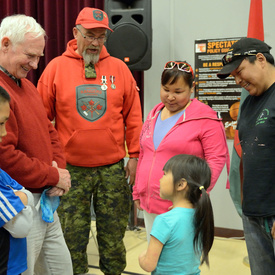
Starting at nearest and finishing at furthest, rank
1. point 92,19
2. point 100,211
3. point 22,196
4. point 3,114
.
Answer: point 3,114
point 22,196
point 92,19
point 100,211

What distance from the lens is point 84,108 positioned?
2422 millimetres

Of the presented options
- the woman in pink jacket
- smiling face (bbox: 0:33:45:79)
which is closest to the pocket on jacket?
the woman in pink jacket

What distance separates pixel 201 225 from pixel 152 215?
0.58 meters

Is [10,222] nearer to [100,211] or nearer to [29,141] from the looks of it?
[29,141]

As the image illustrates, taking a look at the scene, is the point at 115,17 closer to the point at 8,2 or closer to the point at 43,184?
the point at 8,2

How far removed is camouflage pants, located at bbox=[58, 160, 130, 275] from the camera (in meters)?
2.45

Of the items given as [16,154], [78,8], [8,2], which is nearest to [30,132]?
[16,154]

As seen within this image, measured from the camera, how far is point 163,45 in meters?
3.83

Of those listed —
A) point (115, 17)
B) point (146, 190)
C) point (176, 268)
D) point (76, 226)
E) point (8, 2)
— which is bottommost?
point (76, 226)

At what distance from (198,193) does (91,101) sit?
3.63 feet

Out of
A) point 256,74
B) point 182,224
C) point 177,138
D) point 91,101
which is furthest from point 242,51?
point 91,101

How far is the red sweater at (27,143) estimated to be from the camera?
1.62 m

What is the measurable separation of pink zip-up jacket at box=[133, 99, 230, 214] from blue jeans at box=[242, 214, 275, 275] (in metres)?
0.28

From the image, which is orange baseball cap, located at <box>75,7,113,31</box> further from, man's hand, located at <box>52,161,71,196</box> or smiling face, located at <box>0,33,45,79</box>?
man's hand, located at <box>52,161,71,196</box>
